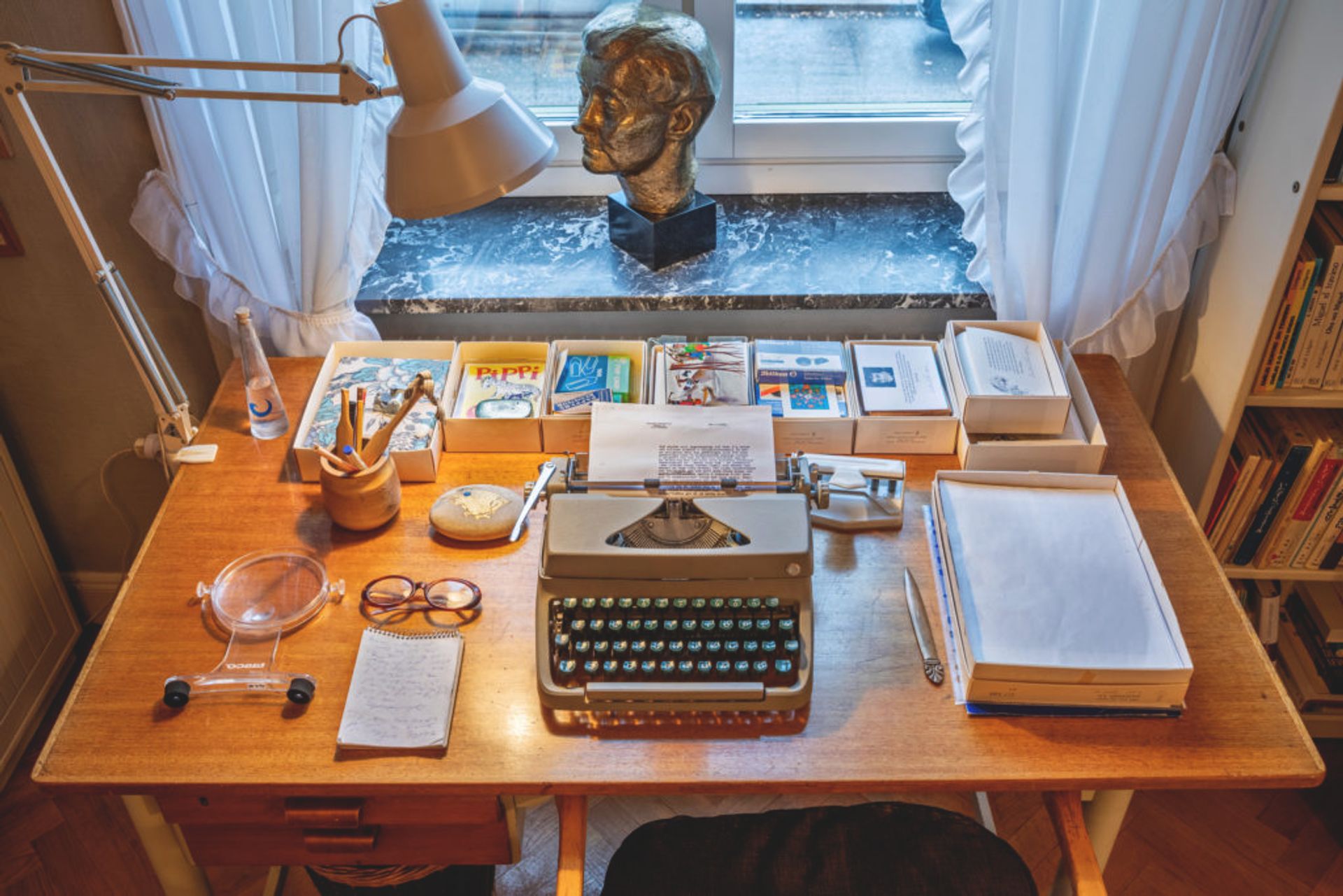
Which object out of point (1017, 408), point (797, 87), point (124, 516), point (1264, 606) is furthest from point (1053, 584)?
point (124, 516)

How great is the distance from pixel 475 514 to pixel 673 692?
0.42 m

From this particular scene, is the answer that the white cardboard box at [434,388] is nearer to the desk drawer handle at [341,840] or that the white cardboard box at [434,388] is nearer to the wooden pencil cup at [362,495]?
the wooden pencil cup at [362,495]

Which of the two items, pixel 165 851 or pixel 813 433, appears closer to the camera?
pixel 165 851

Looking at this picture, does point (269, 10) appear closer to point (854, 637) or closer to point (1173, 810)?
point (854, 637)

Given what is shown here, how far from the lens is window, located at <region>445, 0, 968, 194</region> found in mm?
1912

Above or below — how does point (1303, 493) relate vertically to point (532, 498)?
below

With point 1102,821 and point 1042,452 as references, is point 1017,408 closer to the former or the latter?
point 1042,452

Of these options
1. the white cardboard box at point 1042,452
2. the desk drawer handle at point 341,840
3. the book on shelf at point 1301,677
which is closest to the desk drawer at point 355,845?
the desk drawer handle at point 341,840

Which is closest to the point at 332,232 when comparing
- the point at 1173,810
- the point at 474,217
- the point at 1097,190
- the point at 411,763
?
the point at 474,217

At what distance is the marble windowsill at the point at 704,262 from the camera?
1844 millimetres

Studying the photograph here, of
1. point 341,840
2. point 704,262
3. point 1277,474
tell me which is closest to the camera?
point 341,840

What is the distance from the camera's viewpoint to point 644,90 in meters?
1.64

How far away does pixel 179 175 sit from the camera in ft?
5.62

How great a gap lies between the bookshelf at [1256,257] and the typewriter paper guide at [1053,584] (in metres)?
0.43
